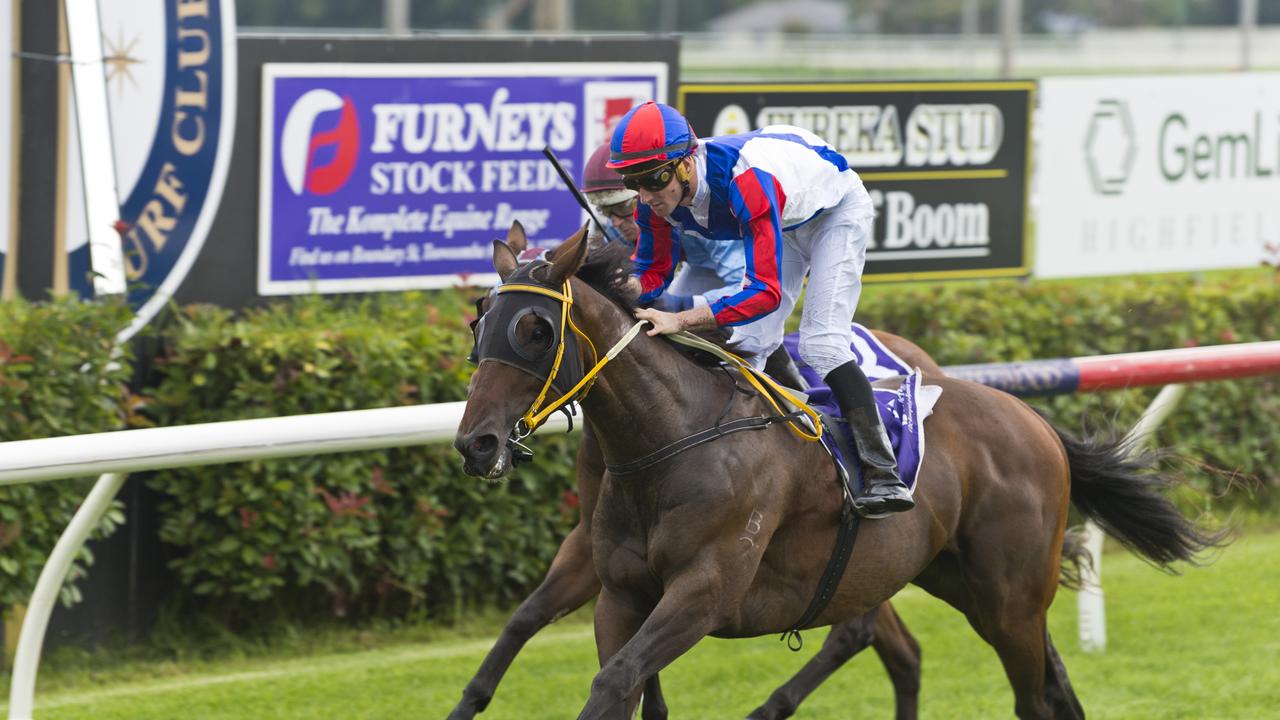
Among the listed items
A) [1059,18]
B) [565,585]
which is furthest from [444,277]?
[1059,18]

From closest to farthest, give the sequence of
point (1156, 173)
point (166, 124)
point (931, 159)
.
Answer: point (166, 124) → point (931, 159) → point (1156, 173)

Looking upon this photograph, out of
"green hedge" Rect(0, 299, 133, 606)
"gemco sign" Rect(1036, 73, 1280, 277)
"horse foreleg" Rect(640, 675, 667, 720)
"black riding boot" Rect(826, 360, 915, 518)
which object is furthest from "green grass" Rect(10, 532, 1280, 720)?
"gemco sign" Rect(1036, 73, 1280, 277)

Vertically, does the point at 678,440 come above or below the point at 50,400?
above

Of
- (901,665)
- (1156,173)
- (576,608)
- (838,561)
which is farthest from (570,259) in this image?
(1156,173)

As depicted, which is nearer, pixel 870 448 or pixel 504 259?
pixel 504 259

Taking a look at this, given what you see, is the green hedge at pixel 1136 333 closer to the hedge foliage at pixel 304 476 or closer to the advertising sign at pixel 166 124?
the hedge foliage at pixel 304 476

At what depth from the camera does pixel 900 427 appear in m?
4.05

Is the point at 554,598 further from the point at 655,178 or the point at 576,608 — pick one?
the point at 655,178

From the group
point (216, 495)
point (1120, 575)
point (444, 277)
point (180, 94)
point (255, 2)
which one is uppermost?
point (255, 2)

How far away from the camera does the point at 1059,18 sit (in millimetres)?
38094

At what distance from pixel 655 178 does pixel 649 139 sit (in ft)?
0.32

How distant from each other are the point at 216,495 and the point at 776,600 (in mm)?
2206

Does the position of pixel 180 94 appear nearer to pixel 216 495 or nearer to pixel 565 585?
pixel 216 495

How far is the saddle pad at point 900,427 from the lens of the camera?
3.93 m
